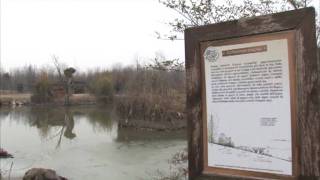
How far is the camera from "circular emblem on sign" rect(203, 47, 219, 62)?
11.4ft

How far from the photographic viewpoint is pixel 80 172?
13281 mm

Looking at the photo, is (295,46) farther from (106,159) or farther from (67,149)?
(67,149)

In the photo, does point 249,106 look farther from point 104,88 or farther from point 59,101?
point 59,101

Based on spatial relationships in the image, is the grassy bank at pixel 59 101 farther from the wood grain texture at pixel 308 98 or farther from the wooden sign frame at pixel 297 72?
the wood grain texture at pixel 308 98

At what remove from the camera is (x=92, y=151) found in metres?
17.4

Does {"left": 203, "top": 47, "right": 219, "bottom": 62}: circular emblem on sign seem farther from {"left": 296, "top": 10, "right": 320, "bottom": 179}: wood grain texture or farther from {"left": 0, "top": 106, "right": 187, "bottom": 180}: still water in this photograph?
{"left": 0, "top": 106, "right": 187, "bottom": 180}: still water

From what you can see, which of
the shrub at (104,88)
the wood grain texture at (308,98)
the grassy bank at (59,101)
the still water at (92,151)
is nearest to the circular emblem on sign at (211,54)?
the wood grain texture at (308,98)

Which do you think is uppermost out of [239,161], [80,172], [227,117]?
[227,117]

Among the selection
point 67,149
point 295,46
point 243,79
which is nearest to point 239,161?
point 243,79

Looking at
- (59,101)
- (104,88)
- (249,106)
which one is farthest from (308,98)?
(59,101)

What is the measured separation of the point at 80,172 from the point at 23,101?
5124cm

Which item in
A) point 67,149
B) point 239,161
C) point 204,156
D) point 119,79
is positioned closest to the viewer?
point 239,161

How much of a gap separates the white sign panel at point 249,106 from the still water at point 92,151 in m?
8.88

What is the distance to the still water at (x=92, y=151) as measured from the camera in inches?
524
